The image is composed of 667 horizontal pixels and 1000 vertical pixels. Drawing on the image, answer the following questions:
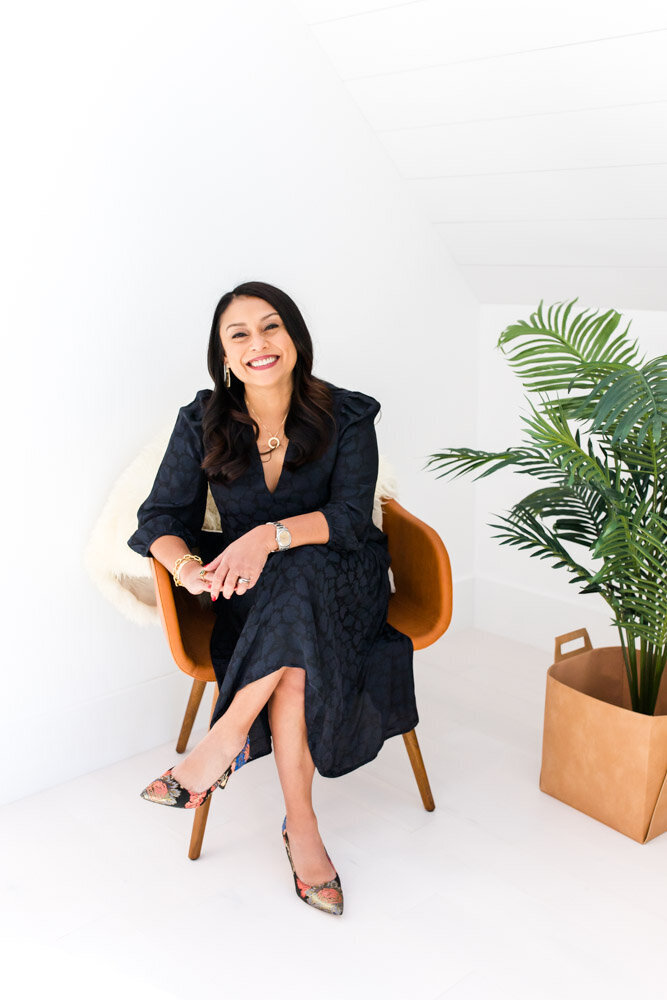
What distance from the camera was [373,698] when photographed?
6.43 ft

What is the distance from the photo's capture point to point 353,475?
6.57 ft

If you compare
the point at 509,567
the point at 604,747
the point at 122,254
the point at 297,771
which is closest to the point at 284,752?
the point at 297,771

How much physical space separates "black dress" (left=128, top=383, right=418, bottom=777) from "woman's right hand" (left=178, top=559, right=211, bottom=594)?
11cm

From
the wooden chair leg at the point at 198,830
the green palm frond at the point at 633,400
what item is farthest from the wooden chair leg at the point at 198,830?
the green palm frond at the point at 633,400

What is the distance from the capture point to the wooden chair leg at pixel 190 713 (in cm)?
229

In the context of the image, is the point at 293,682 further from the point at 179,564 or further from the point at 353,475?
the point at 353,475

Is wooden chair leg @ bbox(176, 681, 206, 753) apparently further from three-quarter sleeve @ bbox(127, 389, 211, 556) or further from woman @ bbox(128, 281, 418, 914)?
three-quarter sleeve @ bbox(127, 389, 211, 556)

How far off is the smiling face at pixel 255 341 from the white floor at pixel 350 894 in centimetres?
101

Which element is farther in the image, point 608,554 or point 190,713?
point 190,713

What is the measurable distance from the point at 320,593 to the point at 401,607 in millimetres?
370

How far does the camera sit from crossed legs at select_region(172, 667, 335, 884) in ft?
5.81

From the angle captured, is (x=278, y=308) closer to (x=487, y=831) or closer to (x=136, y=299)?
(x=136, y=299)

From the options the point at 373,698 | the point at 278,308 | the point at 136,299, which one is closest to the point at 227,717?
the point at 373,698

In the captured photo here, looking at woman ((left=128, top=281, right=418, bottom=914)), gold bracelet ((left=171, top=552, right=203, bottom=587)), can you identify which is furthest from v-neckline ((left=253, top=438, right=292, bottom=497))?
gold bracelet ((left=171, top=552, right=203, bottom=587))
